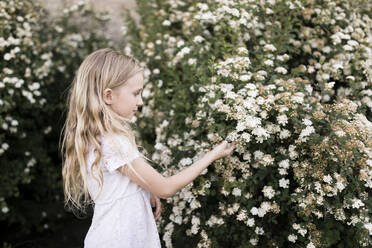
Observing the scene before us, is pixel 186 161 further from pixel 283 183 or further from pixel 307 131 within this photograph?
pixel 307 131

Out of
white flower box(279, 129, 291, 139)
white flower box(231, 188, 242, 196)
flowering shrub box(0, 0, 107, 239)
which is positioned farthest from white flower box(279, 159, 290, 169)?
flowering shrub box(0, 0, 107, 239)

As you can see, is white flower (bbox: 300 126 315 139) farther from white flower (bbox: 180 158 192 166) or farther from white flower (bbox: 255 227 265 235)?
white flower (bbox: 180 158 192 166)

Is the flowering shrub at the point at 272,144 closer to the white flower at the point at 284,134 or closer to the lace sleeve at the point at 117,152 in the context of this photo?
the white flower at the point at 284,134

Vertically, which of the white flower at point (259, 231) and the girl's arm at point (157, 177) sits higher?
the girl's arm at point (157, 177)

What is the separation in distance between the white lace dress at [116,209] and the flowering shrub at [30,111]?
191 cm

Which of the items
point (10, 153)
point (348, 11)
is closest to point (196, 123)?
point (348, 11)

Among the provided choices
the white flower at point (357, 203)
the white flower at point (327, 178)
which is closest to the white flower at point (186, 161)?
the white flower at point (327, 178)

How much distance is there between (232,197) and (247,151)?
331mm

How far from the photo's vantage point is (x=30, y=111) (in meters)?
4.06

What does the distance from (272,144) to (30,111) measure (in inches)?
111

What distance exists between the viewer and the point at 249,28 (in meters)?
3.22

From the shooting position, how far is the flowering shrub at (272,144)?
6.96 ft

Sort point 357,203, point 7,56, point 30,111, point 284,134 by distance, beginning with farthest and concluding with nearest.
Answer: point 30,111 → point 7,56 → point 284,134 → point 357,203

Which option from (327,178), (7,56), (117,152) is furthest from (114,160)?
(7,56)
